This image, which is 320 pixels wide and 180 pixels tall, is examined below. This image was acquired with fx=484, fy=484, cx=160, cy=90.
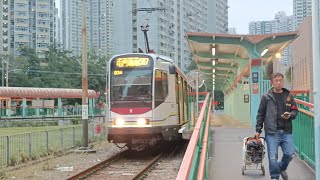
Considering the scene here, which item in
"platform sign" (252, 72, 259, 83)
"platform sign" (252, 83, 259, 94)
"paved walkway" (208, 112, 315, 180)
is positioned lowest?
"paved walkway" (208, 112, 315, 180)

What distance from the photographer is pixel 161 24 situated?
90.4 meters

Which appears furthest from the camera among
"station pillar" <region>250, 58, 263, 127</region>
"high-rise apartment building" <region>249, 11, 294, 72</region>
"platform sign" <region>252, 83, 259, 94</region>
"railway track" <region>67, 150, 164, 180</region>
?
"high-rise apartment building" <region>249, 11, 294, 72</region>

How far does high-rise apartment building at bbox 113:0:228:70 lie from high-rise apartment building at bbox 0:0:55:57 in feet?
128

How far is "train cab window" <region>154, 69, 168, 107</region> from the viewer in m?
15.9

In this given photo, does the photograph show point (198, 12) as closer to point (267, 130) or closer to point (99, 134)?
point (99, 134)

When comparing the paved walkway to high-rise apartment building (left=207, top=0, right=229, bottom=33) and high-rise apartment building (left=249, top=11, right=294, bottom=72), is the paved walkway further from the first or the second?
high-rise apartment building (left=207, top=0, right=229, bottom=33)

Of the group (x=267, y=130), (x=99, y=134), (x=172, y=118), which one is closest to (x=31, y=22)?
(x=99, y=134)

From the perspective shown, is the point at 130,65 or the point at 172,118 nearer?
the point at 130,65

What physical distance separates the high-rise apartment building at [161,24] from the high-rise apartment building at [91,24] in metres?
9.54

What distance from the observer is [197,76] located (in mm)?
20094

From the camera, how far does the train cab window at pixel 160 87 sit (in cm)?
1593

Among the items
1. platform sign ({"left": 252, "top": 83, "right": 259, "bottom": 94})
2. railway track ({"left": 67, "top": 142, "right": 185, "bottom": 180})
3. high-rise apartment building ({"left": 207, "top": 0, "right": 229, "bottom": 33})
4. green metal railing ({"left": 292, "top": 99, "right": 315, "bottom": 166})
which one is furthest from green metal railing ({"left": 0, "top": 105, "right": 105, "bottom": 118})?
high-rise apartment building ({"left": 207, "top": 0, "right": 229, "bottom": 33})

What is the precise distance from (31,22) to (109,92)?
4747 inches

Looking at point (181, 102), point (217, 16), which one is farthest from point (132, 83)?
point (217, 16)
